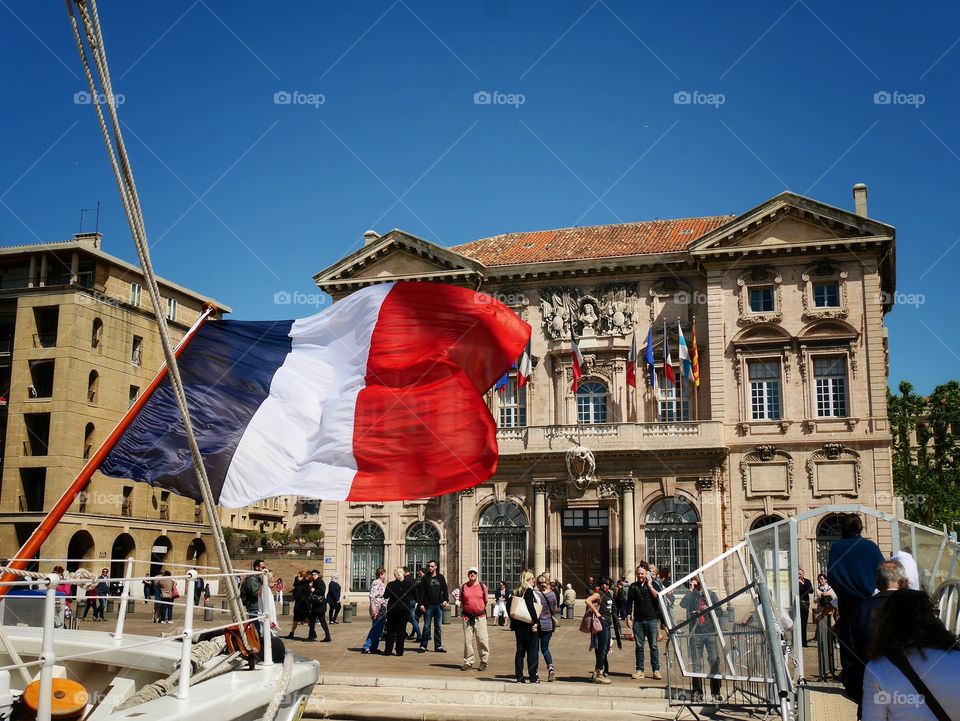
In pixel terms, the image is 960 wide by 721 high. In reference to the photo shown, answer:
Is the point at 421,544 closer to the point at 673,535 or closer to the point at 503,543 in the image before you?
the point at 503,543

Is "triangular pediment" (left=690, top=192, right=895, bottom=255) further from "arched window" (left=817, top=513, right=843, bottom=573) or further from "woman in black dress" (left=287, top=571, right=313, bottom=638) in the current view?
"woman in black dress" (left=287, top=571, right=313, bottom=638)

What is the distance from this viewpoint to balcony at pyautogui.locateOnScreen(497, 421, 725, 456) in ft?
131

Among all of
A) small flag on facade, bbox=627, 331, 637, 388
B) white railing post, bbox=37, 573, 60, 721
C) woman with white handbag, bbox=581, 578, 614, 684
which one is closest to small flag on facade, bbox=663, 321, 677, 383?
small flag on facade, bbox=627, 331, 637, 388

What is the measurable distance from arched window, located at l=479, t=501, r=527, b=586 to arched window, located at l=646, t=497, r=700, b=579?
16.4ft

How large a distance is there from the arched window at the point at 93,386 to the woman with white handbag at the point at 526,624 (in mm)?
41928

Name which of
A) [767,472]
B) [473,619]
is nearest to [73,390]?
[767,472]

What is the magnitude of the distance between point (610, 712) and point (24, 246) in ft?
166

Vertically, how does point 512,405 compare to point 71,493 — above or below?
above

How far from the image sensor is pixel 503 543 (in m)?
42.0

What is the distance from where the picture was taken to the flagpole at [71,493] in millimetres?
7574

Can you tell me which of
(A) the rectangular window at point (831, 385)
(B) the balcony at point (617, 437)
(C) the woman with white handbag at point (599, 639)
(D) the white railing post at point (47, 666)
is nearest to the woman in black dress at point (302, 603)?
(C) the woman with white handbag at point (599, 639)

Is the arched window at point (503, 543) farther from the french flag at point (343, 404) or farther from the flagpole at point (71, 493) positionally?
the flagpole at point (71, 493)

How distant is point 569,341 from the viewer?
42906 mm

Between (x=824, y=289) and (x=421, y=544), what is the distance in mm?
18457
